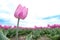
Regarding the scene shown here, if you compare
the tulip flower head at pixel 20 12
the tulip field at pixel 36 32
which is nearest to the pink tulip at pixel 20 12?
the tulip flower head at pixel 20 12

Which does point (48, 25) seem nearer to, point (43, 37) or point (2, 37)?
point (43, 37)

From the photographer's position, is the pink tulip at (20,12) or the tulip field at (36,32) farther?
the tulip field at (36,32)

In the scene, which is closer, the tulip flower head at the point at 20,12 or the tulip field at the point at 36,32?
the tulip flower head at the point at 20,12

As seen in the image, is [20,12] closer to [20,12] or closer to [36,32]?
[20,12]

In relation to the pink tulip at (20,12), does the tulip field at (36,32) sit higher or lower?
lower

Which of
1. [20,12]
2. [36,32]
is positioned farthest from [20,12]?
[36,32]

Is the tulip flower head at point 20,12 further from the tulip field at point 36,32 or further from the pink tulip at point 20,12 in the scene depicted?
the tulip field at point 36,32

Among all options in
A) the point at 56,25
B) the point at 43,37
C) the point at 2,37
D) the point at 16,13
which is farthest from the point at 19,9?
the point at 56,25

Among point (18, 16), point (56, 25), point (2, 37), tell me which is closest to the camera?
point (2, 37)

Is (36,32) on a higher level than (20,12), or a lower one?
lower

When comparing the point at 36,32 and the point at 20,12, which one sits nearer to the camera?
the point at 20,12

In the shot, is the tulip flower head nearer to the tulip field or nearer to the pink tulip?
the pink tulip

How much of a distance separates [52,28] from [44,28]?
52 cm

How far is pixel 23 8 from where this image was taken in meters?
1.82
